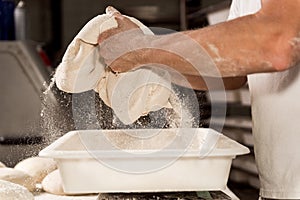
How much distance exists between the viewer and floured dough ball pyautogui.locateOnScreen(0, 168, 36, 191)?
1.59m

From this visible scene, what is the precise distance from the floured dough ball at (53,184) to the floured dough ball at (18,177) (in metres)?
0.04

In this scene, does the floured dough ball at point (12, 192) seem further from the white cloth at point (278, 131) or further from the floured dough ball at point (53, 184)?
the white cloth at point (278, 131)

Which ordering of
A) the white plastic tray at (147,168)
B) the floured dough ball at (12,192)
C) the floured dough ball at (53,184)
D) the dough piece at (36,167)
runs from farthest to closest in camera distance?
the dough piece at (36,167) → the floured dough ball at (53,184) → the floured dough ball at (12,192) → the white plastic tray at (147,168)

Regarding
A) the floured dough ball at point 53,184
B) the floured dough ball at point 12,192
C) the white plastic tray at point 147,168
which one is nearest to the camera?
the white plastic tray at point 147,168

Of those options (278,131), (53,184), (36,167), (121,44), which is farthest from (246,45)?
(36,167)

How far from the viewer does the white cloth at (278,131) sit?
139cm

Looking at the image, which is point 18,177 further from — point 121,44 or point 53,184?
point 121,44

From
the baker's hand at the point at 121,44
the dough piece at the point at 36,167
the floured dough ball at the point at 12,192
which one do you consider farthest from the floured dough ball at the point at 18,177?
the baker's hand at the point at 121,44

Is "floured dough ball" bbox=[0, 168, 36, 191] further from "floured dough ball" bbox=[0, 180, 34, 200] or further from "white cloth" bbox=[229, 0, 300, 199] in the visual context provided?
"white cloth" bbox=[229, 0, 300, 199]

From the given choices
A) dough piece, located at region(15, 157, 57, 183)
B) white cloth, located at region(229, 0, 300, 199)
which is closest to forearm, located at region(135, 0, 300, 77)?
white cloth, located at region(229, 0, 300, 199)

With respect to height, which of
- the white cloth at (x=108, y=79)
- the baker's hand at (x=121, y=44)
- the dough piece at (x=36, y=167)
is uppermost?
the baker's hand at (x=121, y=44)

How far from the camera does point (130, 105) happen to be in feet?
4.30

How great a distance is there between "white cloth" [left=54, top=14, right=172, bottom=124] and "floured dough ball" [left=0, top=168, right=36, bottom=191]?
1.37 feet

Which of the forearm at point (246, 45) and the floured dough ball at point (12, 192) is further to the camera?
the floured dough ball at point (12, 192)
